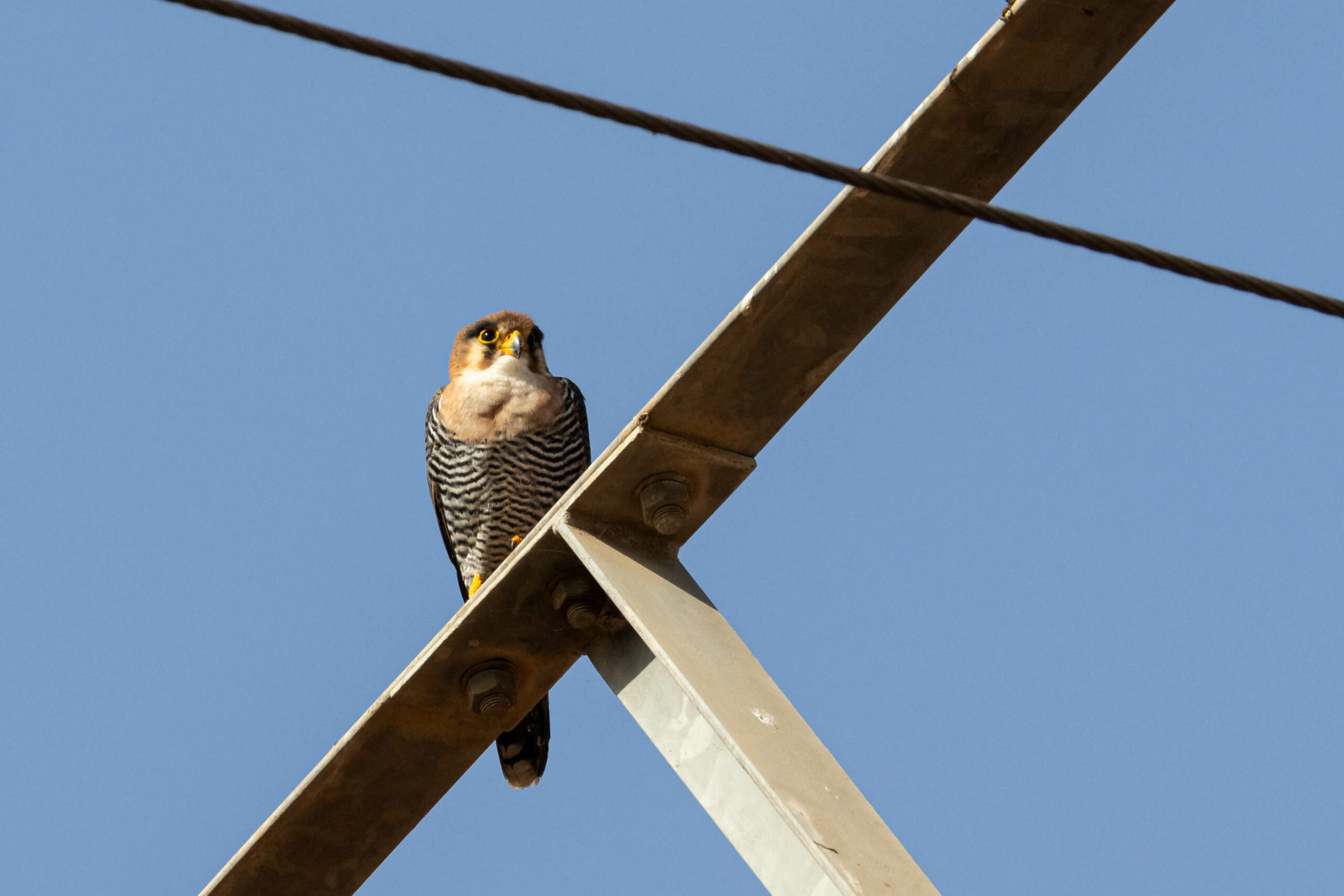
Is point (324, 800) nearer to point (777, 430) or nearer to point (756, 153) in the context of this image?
point (777, 430)

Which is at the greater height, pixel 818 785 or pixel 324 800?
pixel 324 800

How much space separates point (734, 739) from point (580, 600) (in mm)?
793

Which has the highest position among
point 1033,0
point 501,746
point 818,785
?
point 501,746

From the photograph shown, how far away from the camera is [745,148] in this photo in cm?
298

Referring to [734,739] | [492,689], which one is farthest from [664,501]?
[734,739]

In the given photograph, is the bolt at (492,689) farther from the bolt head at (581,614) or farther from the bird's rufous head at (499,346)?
the bird's rufous head at (499,346)

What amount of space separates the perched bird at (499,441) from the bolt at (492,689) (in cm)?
355

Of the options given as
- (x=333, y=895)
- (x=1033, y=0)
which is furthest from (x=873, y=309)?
(x=333, y=895)

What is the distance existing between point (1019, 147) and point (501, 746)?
3.51 m

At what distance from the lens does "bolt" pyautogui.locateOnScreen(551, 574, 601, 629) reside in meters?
4.27

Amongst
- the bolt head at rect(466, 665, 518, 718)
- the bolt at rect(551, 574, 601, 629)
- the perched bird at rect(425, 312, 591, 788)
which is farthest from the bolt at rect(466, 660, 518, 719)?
the perched bird at rect(425, 312, 591, 788)

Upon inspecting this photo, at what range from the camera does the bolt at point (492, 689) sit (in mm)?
4410

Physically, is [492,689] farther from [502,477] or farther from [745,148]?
[502,477]

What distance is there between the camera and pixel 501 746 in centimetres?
659
